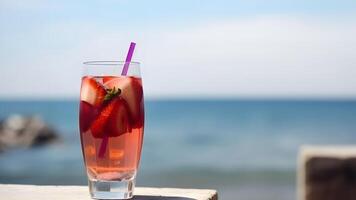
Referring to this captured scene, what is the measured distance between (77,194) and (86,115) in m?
0.18

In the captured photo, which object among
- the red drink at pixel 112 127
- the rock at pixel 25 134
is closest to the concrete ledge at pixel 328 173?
the red drink at pixel 112 127

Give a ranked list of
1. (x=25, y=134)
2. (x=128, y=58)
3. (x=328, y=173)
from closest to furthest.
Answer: (x=328, y=173), (x=128, y=58), (x=25, y=134)

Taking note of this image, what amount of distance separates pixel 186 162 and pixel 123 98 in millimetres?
18405

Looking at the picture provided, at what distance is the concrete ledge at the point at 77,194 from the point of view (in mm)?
1721

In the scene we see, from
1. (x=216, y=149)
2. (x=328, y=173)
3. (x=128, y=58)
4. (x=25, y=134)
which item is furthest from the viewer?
(x=25, y=134)

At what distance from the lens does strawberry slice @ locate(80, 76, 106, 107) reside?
66.5 inches

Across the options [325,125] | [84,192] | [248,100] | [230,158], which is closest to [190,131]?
[325,125]

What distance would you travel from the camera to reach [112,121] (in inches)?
65.5

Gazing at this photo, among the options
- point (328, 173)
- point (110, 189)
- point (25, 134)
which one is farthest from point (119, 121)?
point (25, 134)

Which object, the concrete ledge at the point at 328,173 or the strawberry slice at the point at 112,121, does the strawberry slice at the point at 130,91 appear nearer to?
the strawberry slice at the point at 112,121

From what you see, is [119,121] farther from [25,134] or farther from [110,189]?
[25,134]

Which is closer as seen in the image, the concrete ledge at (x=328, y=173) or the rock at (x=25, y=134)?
the concrete ledge at (x=328, y=173)

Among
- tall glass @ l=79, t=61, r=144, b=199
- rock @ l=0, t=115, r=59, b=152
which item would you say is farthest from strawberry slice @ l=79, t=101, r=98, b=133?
rock @ l=0, t=115, r=59, b=152

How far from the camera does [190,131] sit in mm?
29625
